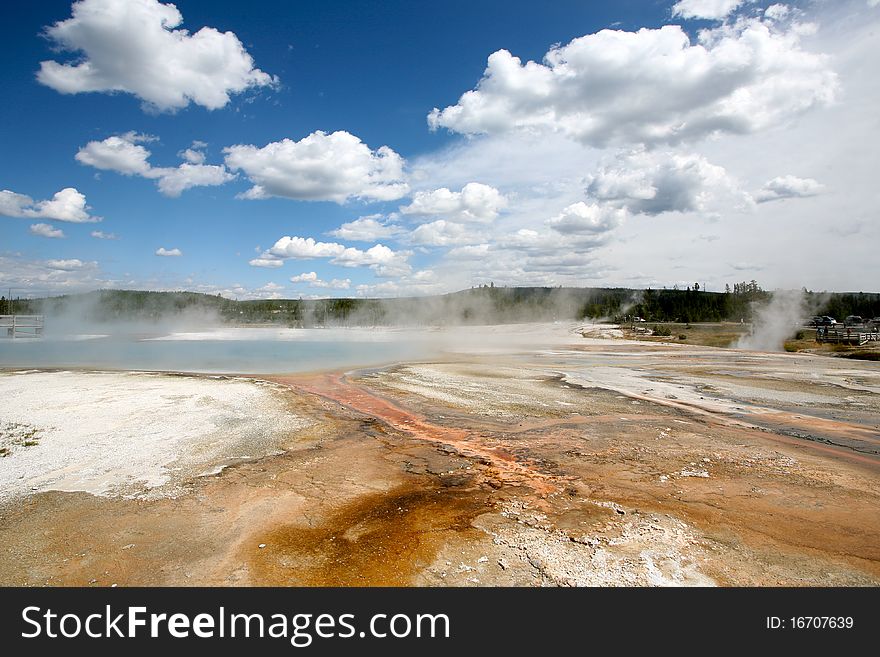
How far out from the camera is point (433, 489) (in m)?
6.62

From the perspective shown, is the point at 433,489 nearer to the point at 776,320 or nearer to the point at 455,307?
the point at 776,320

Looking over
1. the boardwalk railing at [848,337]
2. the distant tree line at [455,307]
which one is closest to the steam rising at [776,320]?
the boardwalk railing at [848,337]

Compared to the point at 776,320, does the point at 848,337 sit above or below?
below

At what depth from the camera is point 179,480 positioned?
6.76 m

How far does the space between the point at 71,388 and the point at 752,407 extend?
1978cm

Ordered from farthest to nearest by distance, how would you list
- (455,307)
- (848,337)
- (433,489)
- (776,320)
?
(455,307) → (776,320) → (848,337) → (433,489)

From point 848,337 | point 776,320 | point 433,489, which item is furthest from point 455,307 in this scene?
point 433,489

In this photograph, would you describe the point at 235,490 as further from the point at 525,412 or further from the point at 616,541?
the point at 525,412

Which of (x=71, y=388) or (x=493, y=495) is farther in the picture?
(x=71, y=388)

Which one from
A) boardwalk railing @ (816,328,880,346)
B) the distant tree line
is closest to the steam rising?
boardwalk railing @ (816,328,880,346)

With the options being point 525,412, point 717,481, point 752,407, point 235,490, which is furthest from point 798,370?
point 235,490

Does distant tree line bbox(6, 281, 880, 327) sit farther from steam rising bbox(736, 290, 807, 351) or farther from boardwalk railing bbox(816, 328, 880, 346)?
boardwalk railing bbox(816, 328, 880, 346)

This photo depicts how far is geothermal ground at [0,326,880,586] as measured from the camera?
446cm

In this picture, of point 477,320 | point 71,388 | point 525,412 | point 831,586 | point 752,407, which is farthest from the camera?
point 477,320
